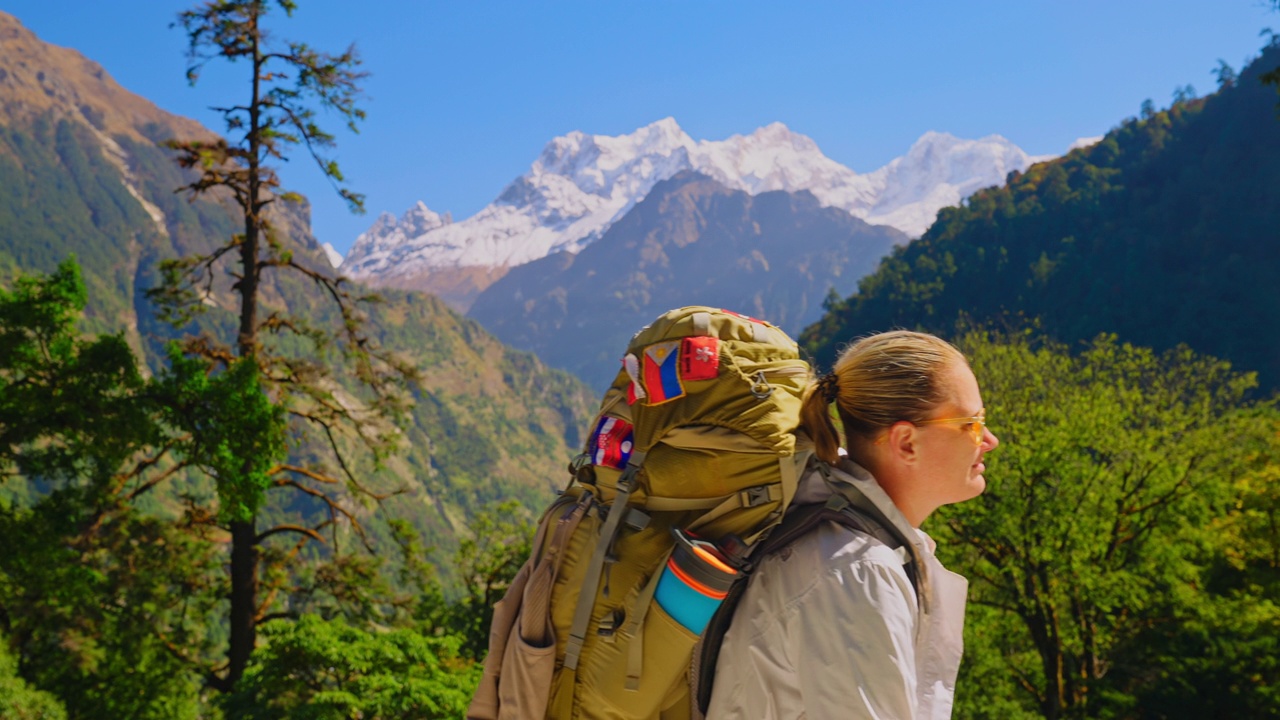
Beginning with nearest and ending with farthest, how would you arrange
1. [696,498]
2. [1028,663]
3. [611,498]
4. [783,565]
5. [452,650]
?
1. [783,565]
2. [696,498]
3. [611,498]
4. [452,650]
5. [1028,663]

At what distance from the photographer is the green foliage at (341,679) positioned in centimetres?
796

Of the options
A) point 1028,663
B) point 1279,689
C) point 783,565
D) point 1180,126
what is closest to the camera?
point 783,565

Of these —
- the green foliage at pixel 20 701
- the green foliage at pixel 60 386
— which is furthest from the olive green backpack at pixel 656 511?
the green foliage at pixel 20 701

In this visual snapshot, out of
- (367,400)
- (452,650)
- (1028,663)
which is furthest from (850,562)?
(1028,663)

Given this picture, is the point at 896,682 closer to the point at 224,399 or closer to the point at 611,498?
the point at 611,498

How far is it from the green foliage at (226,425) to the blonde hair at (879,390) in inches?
461

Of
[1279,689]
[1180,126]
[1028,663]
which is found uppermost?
[1180,126]

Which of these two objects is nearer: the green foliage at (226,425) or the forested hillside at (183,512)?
the forested hillside at (183,512)

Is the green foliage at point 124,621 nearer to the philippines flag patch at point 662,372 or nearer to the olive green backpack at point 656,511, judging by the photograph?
the olive green backpack at point 656,511

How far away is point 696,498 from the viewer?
1.88m

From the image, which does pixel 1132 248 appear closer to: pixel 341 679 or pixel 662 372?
pixel 341 679

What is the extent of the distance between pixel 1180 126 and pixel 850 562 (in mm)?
121009

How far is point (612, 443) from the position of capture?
207cm

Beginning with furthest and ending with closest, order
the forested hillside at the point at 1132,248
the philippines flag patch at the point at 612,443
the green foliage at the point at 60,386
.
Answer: the forested hillside at the point at 1132,248, the green foliage at the point at 60,386, the philippines flag patch at the point at 612,443
